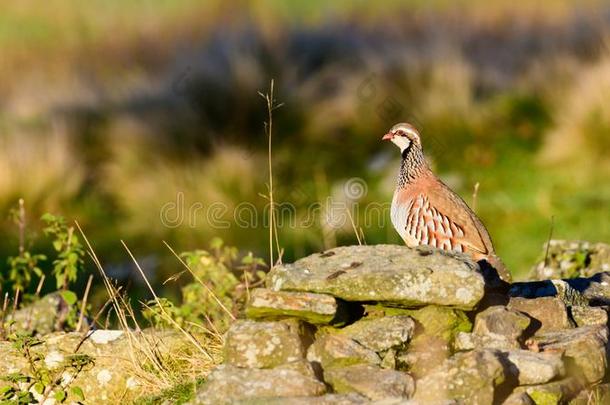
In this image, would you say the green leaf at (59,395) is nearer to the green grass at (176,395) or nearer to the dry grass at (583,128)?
the green grass at (176,395)

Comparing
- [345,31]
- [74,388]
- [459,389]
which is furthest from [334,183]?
[459,389]

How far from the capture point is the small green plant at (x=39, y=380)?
20.3ft

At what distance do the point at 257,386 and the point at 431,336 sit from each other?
91 centimetres

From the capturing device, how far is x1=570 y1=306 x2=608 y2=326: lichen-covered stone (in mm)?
5986

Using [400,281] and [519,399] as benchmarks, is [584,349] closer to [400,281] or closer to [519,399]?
[519,399]

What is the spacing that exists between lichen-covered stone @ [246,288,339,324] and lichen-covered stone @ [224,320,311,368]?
7 centimetres

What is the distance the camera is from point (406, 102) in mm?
15836

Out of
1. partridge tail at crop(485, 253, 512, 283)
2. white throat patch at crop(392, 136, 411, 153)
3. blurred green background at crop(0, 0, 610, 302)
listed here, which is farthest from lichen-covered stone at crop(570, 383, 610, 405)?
blurred green background at crop(0, 0, 610, 302)

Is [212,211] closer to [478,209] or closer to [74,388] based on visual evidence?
[478,209]

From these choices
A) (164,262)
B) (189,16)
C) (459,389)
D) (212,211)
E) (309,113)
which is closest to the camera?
(459,389)

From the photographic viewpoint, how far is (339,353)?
5.32m

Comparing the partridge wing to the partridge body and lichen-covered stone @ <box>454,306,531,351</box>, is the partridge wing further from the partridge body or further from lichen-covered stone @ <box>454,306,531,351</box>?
lichen-covered stone @ <box>454,306,531,351</box>

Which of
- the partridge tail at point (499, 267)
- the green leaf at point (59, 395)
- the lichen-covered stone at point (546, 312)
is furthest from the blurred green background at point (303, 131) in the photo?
the green leaf at point (59, 395)

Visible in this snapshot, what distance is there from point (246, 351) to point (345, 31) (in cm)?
1295
